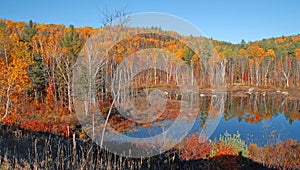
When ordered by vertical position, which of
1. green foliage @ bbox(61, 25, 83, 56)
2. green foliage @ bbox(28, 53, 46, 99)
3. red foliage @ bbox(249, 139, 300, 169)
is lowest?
red foliage @ bbox(249, 139, 300, 169)

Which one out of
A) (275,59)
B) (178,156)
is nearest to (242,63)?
(275,59)

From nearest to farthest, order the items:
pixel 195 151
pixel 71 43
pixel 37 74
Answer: pixel 195 151, pixel 37 74, pixel 71 43

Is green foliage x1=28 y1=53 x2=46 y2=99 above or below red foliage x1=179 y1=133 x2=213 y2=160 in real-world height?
above

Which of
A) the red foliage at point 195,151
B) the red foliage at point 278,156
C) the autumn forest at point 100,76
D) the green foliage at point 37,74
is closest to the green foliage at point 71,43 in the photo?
the autumn forest at point 100,76

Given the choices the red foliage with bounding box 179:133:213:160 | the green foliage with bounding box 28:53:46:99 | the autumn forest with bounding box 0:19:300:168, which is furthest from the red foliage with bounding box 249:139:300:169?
the green foliage with bounding box 28:53:46:99

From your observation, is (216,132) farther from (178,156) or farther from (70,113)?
(70,113)

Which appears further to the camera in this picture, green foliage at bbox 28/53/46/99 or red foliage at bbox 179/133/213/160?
green foliage at bbox 28/53/46/99

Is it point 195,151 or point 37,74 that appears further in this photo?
point 37,74

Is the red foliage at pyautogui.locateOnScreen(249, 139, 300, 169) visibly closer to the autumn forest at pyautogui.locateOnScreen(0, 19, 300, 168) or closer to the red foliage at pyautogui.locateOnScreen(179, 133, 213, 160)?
the autumn forest at pyautogui.locateOnScreen(0, 19, 300, 168)

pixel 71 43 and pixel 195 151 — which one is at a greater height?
pixel 71 43

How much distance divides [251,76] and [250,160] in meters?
45.2

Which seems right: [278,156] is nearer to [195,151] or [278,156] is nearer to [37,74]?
[195,151]

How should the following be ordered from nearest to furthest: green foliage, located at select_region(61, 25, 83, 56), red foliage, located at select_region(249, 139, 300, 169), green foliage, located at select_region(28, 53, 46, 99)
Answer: red foliage, located at select_region(249, 139, 300, 169), green foliage, located at select_region(28, 53, 46, 99), green foliage, located at select_region(61, 25, 83, 56)

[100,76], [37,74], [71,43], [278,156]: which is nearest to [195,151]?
[278,156]
